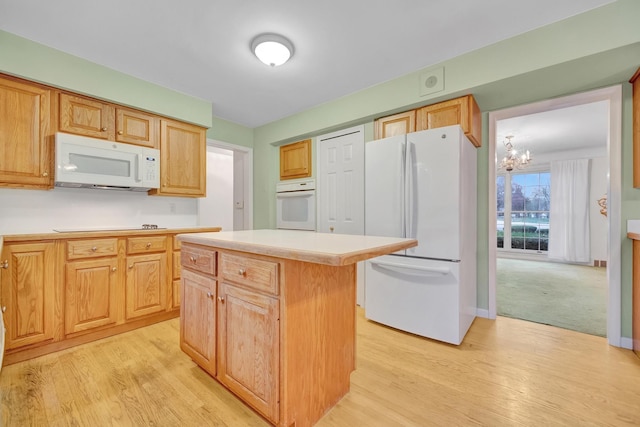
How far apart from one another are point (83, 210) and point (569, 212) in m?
8.00

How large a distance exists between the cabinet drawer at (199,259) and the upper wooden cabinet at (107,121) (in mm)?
1603

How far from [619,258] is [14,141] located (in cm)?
489

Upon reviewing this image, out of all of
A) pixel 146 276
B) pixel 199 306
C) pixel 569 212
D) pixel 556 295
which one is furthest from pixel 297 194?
pixel 569 212

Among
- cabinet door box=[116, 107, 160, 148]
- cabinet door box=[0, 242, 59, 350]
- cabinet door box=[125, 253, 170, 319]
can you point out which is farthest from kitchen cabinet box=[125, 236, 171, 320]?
cabinet door box=[116, 107, 160, 148]

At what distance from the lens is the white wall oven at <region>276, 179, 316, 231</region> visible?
3.59 meters

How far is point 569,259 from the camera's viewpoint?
5.52m

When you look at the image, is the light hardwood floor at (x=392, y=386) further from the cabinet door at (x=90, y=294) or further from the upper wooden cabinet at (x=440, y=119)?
the upper wooden cabinet at (x=440, y=119)

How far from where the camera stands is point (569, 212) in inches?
220

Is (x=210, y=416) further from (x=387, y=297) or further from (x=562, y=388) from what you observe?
(x=562, y=388)

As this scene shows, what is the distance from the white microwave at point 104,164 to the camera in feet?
7.45

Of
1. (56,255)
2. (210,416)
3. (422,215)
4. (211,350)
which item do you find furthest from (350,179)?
(56,255)

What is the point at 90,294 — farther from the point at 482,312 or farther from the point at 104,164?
the point at 482,312

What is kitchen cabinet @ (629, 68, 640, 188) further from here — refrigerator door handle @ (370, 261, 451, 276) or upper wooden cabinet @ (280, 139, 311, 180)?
upper wooden cabinet @ (280, 139, 311, 180)

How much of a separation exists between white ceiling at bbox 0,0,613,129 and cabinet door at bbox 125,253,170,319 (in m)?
1.80
